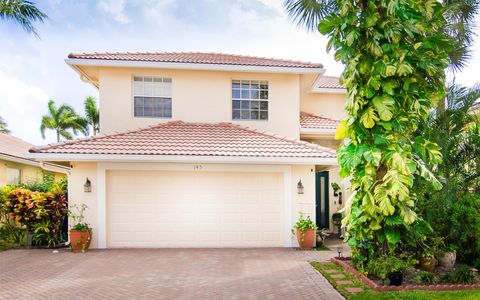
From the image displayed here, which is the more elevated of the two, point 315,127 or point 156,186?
point 315,127

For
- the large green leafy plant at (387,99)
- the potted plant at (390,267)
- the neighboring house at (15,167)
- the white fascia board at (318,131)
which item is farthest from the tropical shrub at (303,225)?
the neighboring house at (15,167)

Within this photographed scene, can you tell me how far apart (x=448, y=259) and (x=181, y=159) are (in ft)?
26.1

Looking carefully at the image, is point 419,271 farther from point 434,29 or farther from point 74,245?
point 74,245

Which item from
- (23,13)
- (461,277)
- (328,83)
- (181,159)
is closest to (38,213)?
(181,159)

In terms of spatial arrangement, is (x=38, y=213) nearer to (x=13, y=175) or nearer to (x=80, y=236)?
(x=80, y=236)

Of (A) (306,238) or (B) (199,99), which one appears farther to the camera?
(B) (199,99)

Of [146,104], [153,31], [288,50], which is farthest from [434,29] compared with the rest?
[153,31]

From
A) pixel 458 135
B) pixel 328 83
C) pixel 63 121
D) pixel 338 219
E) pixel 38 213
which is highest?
pixel 328 83

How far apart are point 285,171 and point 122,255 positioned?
5974 mm

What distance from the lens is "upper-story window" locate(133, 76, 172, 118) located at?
512 inches

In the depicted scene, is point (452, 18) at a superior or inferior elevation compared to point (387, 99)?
superior

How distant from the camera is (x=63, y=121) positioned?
32.9 m

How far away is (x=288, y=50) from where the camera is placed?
15852mm

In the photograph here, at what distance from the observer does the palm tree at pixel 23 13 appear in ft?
37.3
